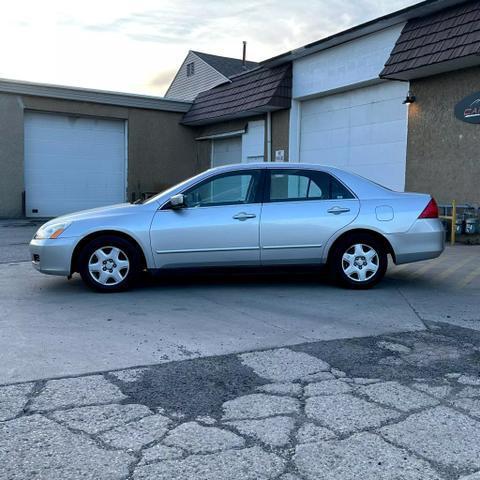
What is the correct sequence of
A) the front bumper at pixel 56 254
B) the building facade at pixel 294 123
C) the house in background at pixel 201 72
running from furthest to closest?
1. the house in background at pixel 201 72
2. the building facade at pixel 294 123
3. the front bumper at pixel 56 254

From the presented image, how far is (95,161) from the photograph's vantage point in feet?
65.0

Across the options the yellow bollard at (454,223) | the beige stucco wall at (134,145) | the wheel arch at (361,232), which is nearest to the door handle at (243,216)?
the wheel arch at (361,232)

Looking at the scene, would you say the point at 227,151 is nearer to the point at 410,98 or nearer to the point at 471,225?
the point at 410,98

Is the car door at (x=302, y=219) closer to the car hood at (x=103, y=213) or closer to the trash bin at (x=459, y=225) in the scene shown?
the car hood at (x=103, y=213)

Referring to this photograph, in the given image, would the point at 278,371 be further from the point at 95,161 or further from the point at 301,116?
the point at 95,161

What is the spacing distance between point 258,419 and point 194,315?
99.5 inches

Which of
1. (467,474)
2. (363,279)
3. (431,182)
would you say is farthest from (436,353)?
(431,182)

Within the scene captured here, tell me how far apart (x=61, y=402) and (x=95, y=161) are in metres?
17.2

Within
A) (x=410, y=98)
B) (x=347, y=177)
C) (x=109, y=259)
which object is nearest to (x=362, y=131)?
(x=410, y=98)

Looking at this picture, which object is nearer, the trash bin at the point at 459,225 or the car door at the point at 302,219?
the car door at the point at 302,219

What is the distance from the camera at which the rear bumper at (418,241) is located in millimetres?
6930

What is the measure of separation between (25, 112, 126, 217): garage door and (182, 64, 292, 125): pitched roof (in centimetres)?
298

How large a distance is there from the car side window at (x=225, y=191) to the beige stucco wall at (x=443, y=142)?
618 cm

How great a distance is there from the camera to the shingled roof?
10344mm
